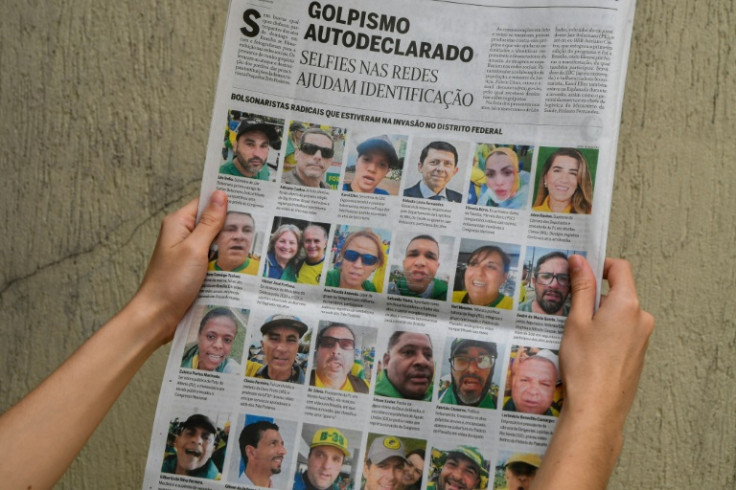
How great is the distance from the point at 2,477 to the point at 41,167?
18.2 inches

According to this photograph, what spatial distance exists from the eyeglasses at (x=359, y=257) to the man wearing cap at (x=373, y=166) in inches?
1.9

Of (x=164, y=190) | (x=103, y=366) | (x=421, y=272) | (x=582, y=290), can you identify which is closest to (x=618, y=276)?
(x=582, y=290)

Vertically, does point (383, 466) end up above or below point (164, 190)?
below

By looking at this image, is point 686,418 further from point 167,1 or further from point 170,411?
point 167,1

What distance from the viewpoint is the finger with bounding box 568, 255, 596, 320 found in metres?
0.51

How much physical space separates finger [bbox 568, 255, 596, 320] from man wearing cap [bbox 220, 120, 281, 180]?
0.24m

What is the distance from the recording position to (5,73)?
0.84m

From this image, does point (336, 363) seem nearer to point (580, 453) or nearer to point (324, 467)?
point (324, 467)

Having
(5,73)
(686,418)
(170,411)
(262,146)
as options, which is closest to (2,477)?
(170,411)

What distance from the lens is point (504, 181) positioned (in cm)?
54

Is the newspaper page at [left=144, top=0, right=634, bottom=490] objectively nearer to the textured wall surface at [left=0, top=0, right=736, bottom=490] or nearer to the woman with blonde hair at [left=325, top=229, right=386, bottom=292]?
the woman with blonde hair at [left=325, top=229, right=386, bottom=292]

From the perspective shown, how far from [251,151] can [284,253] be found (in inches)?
3.2

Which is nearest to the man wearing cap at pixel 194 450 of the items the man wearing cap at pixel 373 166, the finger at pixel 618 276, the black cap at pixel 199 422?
the black cap at pixel 199 422

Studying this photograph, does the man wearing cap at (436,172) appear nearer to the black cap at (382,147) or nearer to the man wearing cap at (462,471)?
the black cap at (382,147)
